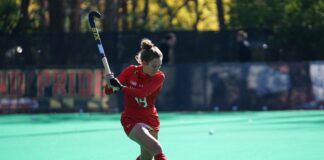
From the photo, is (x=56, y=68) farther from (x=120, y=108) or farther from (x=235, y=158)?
(x=235, y=158)

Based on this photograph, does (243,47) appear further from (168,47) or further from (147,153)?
(147,153)

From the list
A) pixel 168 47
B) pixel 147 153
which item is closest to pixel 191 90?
pixel 168 47

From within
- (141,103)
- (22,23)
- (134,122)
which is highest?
(22,23)

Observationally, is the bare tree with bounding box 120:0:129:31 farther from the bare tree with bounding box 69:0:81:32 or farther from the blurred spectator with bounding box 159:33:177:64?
the blurred spectator with bounding box 159:33:177:64

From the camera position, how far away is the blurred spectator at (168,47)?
22484 millimetres

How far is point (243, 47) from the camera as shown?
75.0ft

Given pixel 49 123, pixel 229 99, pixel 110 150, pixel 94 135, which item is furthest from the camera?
pixel 229 99

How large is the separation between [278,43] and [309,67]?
1.27 m

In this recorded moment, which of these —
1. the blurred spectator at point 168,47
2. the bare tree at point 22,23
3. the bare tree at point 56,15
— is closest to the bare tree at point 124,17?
the bare tree at point 56,15

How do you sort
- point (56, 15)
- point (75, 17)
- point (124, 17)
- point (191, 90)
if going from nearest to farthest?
point (191, 90)
point (56, 15)
point (75, 17)
point (124, 17)

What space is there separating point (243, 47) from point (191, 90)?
1.86m

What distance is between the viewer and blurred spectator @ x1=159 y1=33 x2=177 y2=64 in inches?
885

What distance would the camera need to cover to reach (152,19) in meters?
44.2

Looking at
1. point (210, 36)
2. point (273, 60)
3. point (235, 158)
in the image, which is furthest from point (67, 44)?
point (235, 158)
